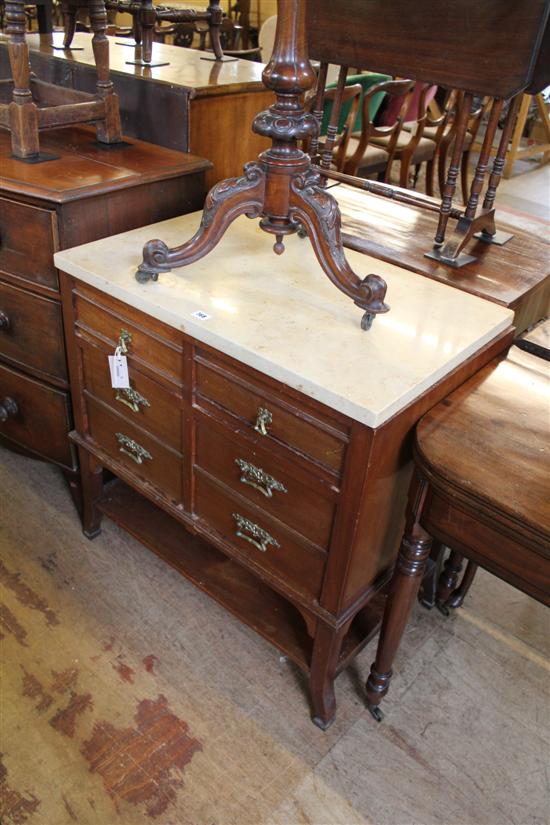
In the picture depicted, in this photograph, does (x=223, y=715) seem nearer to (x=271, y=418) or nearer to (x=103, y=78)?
(x=271, y=418)

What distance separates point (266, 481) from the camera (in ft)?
4.10

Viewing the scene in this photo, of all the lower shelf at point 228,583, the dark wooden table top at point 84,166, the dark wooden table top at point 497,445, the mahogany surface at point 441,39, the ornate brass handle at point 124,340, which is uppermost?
the mahogany surface at point 441,39

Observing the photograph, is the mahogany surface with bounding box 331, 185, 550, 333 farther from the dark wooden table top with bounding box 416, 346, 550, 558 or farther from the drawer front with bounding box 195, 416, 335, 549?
the drawer front with bounding box 195, 416, 335, 549

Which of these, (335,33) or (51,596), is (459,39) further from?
(51,596)

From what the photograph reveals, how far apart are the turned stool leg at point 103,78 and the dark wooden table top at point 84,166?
3cm

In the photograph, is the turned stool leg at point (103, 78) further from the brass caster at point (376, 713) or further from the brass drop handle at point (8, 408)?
the brass caster at point (376, 713)

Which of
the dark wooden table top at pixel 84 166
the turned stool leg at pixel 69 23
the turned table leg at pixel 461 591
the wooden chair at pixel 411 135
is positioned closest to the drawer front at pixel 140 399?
the dark wooden table top at pixel 84 166

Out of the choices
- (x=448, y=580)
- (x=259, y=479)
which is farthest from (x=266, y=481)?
(x=448, y=580)

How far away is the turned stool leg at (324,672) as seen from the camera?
4.33 feet

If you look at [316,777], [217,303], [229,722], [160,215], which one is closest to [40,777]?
[229,722]

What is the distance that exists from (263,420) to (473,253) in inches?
30.5

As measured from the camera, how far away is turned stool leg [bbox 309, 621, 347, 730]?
1.32 meters

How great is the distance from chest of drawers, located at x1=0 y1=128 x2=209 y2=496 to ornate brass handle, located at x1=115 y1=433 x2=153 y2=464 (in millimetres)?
238

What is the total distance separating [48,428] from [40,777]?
0.85 metres
